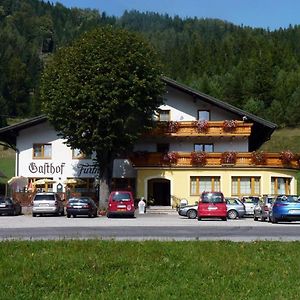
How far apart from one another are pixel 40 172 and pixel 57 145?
2.73 m

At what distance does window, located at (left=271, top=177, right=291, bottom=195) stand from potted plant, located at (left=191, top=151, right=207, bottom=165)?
18.8ft

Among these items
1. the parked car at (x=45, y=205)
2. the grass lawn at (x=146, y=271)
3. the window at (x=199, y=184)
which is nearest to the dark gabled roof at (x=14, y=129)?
the parked car at (x=45, y=205)

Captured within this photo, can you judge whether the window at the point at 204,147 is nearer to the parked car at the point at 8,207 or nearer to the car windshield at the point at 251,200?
the car windshield at the point at 251,200

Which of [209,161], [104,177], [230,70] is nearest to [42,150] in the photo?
[104,177]

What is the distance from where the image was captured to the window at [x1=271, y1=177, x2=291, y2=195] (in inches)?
1911

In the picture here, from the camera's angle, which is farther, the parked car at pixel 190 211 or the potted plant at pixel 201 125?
the potted plant at pixel 201 125

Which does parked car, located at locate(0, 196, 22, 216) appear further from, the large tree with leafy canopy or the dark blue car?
the dark blue car

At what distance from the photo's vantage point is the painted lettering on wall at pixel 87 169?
51312 millimetres

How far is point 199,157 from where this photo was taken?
48.2 metres

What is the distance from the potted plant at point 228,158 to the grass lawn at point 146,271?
35.2m

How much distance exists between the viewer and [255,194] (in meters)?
48.3

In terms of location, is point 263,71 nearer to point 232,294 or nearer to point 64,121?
point 64,121

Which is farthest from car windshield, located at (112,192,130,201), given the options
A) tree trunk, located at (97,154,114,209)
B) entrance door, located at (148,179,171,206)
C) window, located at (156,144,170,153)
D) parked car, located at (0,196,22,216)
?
window, located at (156,144,170,153)

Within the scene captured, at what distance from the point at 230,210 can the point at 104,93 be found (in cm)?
1269
